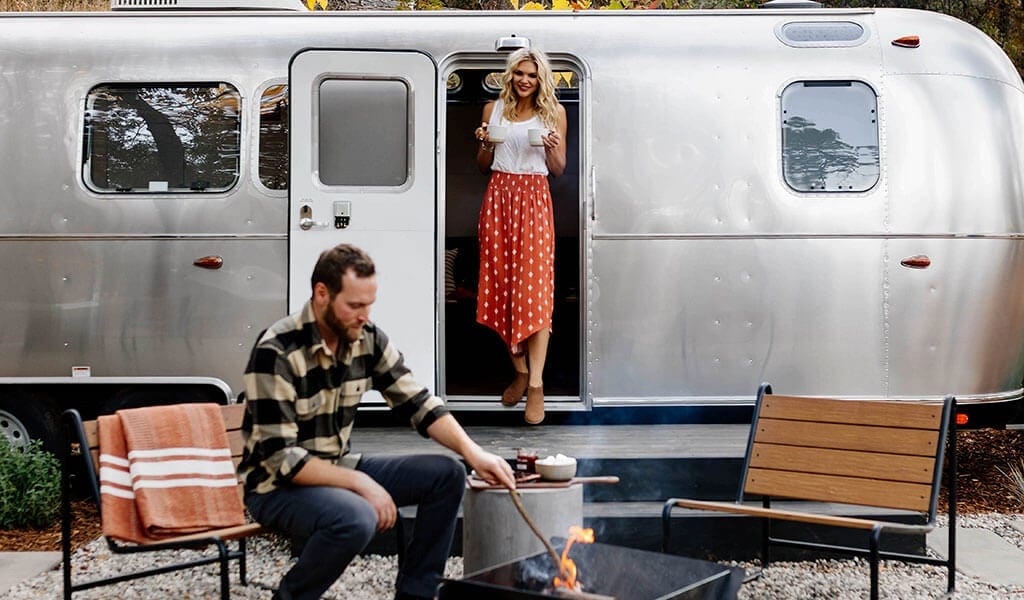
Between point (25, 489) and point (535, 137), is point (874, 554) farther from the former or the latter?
point (25, 489)

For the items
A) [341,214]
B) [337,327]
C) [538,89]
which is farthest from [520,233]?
[337,327]

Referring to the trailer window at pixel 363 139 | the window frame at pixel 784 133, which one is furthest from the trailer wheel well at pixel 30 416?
the window frame at pixel 784 133

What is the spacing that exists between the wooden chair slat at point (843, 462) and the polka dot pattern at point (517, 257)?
1.75m

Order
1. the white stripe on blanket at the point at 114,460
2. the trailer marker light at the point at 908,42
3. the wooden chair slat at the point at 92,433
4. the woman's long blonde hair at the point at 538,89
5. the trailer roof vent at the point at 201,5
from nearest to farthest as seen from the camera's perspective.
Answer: the white stripe on blanket at the point at 114,460 → the wooden chair slat at the point at 92,433 → the woman's long blonde hair at the point at 538,89 → the trailer marker light at the point at 908,42 → the trailer roof vent at the point at 201,5

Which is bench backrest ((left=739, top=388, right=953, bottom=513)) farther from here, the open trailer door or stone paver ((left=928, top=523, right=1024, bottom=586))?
the open trailer door

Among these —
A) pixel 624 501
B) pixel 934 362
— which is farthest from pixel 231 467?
pixel 934 362

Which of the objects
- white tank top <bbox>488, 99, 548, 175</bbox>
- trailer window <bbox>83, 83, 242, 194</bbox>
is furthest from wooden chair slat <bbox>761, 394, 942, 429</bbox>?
trailer window <bbox>83, 83, 242, 194</bbox>

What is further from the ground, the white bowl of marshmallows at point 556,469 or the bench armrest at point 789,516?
the white bowl of marshmallows at point 556,469

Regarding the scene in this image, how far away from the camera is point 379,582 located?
453cm

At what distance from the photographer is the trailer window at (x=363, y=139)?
19.2 feet

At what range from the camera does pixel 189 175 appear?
5.83 meters

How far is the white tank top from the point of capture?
19.1 feet

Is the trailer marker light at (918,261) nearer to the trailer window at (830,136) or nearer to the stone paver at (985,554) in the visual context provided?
the trailer window at (830,136)

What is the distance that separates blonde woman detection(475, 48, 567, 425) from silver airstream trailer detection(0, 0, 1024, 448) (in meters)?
0.22
